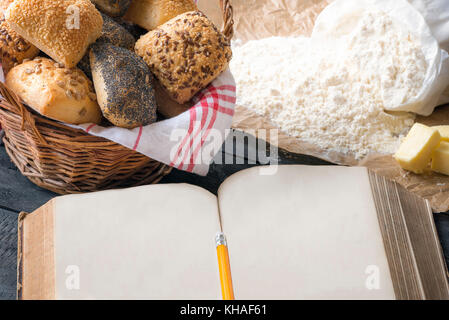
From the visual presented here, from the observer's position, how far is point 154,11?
937 millimetres

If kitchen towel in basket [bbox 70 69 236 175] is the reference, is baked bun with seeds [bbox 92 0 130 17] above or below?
above

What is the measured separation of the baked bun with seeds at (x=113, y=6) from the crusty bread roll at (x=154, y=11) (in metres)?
0.03

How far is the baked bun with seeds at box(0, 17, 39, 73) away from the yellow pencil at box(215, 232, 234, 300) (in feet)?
1.50

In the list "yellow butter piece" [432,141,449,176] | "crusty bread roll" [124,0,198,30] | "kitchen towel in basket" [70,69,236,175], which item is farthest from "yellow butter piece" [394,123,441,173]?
"crusty bread roll" [124,0,198,30]

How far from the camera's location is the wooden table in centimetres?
82

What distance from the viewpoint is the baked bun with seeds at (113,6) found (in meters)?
0.92

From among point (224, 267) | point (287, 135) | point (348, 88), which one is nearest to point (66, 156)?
point (224, 267)

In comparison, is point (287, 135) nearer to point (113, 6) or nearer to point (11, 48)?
point (113, 6)

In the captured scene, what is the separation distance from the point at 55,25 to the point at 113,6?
0.16 metres

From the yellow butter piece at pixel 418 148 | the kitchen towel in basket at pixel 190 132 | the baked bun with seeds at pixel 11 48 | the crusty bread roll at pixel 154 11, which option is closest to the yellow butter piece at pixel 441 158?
the yellow butter piece at pixel 418 148

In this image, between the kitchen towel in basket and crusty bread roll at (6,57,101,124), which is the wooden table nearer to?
the kitchen towel in basket

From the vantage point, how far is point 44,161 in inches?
34.1
